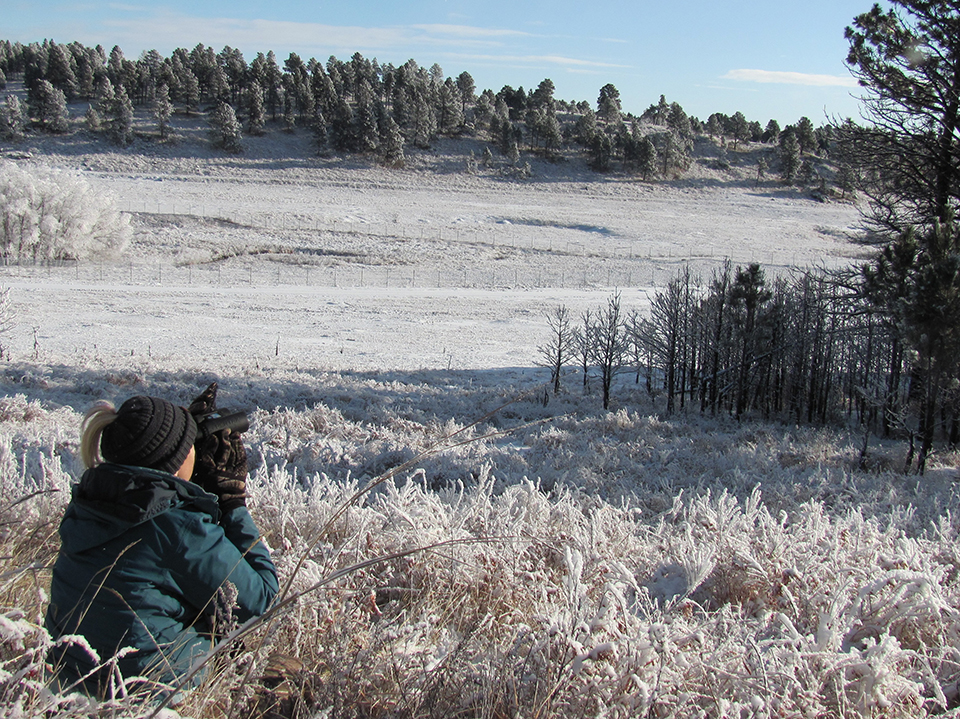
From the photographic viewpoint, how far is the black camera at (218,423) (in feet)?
8.32

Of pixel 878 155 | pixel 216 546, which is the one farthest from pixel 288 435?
pixel 878 155

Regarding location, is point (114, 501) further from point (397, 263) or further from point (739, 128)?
point (739, 128)

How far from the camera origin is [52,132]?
261ft

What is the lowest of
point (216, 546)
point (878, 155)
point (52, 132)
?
point (216, 546)

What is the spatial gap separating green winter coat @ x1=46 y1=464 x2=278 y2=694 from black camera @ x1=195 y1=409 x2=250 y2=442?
0.36 meters

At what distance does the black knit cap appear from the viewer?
7.30 feet

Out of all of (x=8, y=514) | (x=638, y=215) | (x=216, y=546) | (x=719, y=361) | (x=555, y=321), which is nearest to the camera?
(x=216, y=546)

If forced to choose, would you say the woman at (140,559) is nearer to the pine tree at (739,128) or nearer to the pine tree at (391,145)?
the pine tree at (391,145)

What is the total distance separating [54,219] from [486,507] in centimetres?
4415

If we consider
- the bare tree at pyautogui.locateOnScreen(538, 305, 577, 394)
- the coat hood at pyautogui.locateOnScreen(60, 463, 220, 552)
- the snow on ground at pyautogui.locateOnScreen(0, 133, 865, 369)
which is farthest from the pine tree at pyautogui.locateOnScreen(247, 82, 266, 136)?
the coat hood at pyautogui.locateOnScreen(60, 463, 220, 552)

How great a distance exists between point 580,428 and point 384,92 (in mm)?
106321

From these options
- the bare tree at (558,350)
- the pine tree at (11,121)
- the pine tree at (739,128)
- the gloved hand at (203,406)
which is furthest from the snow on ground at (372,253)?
the pine tree at (739,128)

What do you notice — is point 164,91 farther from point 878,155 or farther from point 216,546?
point 216,546

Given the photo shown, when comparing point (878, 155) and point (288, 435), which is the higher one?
point (878, 155)
